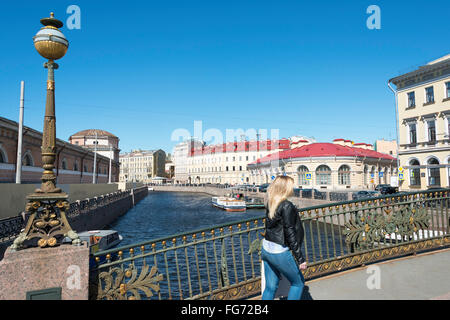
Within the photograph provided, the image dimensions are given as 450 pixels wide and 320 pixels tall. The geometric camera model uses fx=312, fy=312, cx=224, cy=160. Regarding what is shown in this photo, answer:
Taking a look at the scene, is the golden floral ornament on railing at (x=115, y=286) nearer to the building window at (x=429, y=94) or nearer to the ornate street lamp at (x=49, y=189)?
Answer: the ornate street lamp at (x=49, y=189)

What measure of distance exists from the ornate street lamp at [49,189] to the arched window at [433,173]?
3122 cm

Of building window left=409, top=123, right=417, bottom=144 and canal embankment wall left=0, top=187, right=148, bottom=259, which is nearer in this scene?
canal embankment wall left=0, top=187, right=148, bottom=259

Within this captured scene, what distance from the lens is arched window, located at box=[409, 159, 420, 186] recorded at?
96.1ft

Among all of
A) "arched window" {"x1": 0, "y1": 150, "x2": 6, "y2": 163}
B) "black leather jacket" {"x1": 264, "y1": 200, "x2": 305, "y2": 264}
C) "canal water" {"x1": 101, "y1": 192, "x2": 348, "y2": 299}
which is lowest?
"canal water" {"x1": 101, "y1": 192, "x2": 348, "y2": 299}

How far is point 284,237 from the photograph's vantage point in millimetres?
3451

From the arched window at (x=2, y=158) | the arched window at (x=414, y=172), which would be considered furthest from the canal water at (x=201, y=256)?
the arched window at (x=414, y=172)

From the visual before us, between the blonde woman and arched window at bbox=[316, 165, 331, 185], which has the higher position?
arched window at bbox=[316, 165, 331, 185]

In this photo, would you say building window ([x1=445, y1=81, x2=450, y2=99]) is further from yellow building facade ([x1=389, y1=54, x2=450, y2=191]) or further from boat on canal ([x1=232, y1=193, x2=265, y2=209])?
boat on canal ([x1=232, y1=193, x2=265, y2=209])

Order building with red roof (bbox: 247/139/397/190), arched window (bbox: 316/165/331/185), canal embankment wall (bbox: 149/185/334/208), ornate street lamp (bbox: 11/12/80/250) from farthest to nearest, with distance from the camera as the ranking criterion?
arched window (bbox: 316/165/331/185), building with red roof (bbox: 247/139/397/190), canal embankment wall (bbox: 149/185/334/208), ornate street lamp (bbox: 11/12/80/250)

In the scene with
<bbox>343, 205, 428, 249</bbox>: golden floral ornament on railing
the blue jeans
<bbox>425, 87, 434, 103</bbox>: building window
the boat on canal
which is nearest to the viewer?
the blue jeans

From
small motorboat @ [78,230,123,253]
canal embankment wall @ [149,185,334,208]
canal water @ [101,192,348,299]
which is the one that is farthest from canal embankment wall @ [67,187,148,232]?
canal embankment wall @ [149,185,334,208]

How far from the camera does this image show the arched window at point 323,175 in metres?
48.0

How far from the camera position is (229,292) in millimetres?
4445
